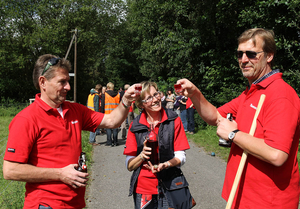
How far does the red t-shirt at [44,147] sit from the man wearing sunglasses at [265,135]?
138cm

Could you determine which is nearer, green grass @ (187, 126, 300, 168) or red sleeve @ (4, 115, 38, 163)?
red sleeve @ (4, 115, 38, 163)

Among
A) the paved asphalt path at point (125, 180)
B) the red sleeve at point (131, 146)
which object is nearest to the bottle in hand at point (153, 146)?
the red sleeve at point (131, 146)

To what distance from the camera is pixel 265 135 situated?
1.68 metres

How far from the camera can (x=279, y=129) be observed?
5.33ft

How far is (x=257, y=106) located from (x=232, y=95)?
8.64 metres

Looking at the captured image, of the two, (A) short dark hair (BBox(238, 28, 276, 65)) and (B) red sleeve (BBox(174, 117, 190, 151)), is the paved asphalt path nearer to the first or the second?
(B) red sleeve (BBox(174, 117, 190, 151))

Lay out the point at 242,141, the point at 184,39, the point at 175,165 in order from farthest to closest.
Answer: the point at 184,39, the point at 175,165, the point at 242,141

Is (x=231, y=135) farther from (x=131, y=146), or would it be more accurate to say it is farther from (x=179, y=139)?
(x=131, y=146)

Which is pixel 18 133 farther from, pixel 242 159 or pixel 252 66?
pixel 252 66

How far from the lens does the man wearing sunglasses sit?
5.38 feet

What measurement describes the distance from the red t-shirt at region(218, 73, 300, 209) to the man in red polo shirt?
4.53 feet

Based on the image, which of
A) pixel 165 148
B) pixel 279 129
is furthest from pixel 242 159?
pixel 165 148

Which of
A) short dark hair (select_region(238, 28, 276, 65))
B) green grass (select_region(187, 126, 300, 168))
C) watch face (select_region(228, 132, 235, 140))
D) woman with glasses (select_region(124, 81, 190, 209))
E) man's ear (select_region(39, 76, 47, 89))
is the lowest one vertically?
green grass (select_region(187, 126, 300, 168))

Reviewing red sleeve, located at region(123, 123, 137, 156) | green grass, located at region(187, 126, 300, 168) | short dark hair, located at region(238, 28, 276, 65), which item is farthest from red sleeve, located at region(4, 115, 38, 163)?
green grass, located at region(187, 126, 300, 168)
